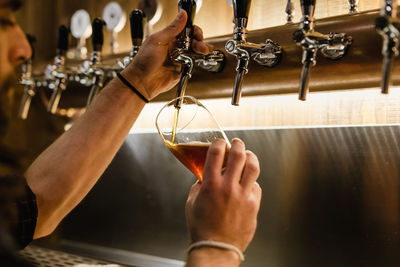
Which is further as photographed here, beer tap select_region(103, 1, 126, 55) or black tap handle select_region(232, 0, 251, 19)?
beer tap select_region(103, 1, 126, 55)

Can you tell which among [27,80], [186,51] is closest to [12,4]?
[186,51]

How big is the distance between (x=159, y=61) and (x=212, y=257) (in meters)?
0.59

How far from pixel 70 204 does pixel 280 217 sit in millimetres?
625

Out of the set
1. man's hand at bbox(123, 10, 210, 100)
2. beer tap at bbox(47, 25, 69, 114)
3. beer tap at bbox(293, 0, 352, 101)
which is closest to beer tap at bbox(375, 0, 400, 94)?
beer tap at bbox(293, 0, 352, 101)

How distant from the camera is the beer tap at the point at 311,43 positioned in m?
0.98

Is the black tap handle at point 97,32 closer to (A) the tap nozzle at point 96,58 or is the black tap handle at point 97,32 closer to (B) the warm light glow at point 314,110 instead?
(A) the tap nozzle at point 96,58

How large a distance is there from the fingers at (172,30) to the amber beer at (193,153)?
0.32 meters

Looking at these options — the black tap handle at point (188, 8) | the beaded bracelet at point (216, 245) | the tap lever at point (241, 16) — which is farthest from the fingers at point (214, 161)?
the black tap handle at point (188, 8)

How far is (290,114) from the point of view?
1.45m

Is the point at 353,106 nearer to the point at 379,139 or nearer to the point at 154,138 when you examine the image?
the point at 379,139

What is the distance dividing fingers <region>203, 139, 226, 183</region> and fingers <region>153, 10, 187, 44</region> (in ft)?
1.38

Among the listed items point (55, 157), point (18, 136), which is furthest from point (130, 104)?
point (18, 136)

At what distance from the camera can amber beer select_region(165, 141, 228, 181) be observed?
3.17ft

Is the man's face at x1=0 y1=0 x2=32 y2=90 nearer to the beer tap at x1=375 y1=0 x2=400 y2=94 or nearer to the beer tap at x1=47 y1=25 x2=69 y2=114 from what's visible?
the beer tap at x1=375 y1=0 x2=400 y2=94
